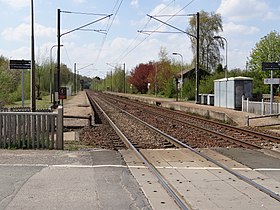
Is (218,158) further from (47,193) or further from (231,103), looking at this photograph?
(231,103)

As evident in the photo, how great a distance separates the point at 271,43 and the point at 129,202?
71.7 meters

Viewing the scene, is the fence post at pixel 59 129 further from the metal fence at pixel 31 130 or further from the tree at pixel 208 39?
the tree at pixel 208 39

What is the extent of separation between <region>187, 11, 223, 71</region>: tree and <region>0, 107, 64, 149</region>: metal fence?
74410 millimetres

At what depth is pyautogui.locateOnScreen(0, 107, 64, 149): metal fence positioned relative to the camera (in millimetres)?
12859

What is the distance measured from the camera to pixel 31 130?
507 inches

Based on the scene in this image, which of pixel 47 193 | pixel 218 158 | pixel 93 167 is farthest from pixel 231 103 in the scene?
pixel 47 193

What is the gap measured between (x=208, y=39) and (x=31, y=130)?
76.0m

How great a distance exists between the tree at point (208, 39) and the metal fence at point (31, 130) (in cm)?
7441

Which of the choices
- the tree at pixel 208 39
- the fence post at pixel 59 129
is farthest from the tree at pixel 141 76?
the fence post at pixel 59 129

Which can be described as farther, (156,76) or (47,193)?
(156,76)

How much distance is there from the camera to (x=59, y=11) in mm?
35312

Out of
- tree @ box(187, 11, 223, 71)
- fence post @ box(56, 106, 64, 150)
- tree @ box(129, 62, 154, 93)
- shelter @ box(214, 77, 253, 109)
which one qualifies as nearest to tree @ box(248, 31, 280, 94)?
tree @ box(187, 11, 223, 71)

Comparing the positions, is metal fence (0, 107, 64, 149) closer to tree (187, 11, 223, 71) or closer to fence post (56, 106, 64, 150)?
fence post (56, 106, 64, 150)

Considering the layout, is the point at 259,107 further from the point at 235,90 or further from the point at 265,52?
the point at 265,52
